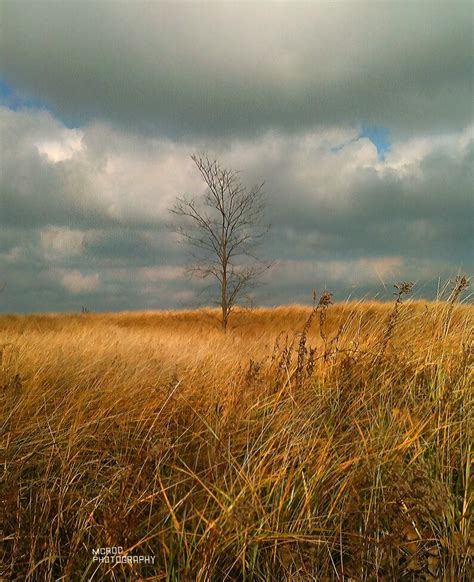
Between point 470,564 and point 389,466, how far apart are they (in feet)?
1.94

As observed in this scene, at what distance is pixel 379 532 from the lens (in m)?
2.16

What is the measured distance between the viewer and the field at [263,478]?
2.01 metres

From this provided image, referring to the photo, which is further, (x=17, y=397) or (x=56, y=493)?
(x=17, y=397)

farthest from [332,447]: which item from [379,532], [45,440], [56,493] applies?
[45,440]

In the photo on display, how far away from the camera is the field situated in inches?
79.1

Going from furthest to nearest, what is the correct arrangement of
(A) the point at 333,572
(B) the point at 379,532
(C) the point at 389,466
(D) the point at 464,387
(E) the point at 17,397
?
(E) the point at 17,397 < (D) the point at 464,387 < (C) the point at 389,466 < (B) the point at 379,532 < (A) the point at 333,572

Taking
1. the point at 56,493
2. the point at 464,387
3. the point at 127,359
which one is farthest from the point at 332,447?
the point at 127,359

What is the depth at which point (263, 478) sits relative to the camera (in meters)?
2.51

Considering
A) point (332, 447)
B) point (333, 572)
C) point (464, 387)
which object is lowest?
point (333, 572)

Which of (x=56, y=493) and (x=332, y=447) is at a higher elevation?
(x=332, y=447)

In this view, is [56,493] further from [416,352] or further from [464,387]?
[416,352]

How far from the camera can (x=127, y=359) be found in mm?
5891

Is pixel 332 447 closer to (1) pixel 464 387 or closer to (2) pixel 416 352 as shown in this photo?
(1) pixel 464 387

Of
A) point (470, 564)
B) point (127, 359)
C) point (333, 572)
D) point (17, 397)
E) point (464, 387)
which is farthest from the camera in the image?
point (127, 359)
